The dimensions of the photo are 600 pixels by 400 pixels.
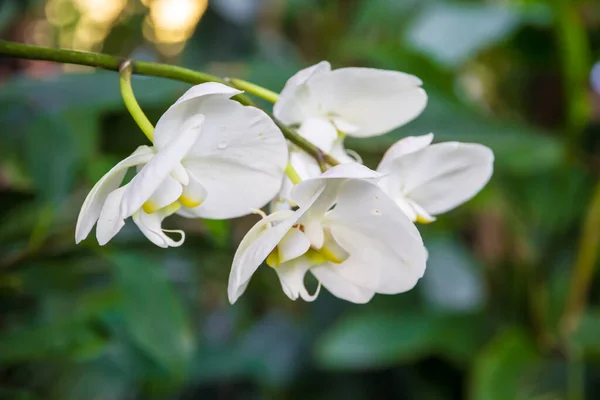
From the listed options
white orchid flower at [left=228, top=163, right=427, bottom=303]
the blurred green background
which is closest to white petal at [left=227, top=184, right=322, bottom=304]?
white orchid flower at [left=228, top=163, right=427, bottom=303]

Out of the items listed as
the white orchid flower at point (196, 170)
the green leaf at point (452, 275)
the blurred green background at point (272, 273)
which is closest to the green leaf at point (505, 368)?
the blurred green background at point (272, 273)

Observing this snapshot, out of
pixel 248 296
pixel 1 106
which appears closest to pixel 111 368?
pixel 1 106

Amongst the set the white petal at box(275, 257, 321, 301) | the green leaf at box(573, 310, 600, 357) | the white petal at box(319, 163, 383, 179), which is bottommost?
the green leaf at box(573, 310, 600, 357)

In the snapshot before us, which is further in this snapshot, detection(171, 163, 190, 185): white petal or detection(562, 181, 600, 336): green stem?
detection(562, 181, 600, 336): green stem

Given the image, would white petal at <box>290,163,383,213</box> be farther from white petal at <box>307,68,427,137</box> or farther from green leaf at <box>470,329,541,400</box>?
green leaf at <box>470,329,541,400</box>

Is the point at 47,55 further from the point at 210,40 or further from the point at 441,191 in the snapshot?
the point at 210,40

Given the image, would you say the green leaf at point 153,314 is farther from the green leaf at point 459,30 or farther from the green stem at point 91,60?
the green leaf at point 459,30

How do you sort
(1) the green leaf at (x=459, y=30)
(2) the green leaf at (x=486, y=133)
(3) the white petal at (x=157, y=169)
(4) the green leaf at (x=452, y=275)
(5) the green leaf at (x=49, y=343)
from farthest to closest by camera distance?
1. (4) the green leaf at (x=452, y=275)
2. (1) the green leaf at (x=459, y=30)
3. (2) the green leaf at (x=486, y=133)
4. (5) the green leaf at (x=49, y=343)
5. (3) the white petal at (x=157, y=169)

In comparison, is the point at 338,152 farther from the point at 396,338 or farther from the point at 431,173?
the point at 396,338
